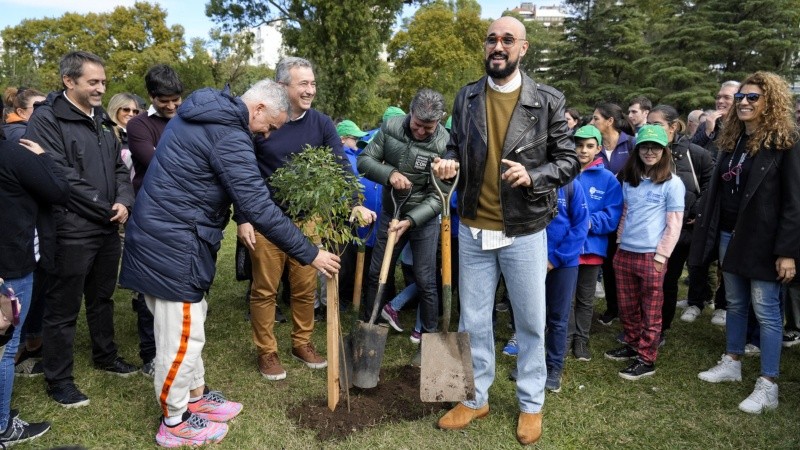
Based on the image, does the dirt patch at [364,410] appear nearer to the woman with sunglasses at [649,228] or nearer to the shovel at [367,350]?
the shovel at [367,350]

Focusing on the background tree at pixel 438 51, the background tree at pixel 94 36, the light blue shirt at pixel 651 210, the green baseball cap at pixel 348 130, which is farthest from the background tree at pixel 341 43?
the background tree at pixel 94 36

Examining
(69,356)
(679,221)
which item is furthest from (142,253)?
(679,221)

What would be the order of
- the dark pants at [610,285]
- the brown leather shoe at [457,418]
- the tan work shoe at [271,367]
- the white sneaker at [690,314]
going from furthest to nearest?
the white sneaker at [690,314] → the dark pants at [610,285] → the tan work shoe at [271,367] → the brown leather shoe at [457,418]

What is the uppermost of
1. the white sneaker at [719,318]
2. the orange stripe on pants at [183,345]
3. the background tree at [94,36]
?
the background tree at [94,36]

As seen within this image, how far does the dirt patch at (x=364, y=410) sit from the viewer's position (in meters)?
3.58

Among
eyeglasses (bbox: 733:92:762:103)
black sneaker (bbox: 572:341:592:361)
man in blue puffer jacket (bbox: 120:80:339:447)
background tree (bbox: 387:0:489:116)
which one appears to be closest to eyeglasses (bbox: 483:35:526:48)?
man in blue puffer jacket (bbox: 120:80:339:447)

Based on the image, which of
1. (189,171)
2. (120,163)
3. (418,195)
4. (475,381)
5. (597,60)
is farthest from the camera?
(597,60)

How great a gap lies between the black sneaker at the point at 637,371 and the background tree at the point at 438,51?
106 ft

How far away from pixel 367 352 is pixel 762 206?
9.78 ft

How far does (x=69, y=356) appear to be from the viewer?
155 inches

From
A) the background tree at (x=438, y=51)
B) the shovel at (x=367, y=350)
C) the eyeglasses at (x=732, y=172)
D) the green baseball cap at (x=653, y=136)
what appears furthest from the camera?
the background tree at (x=438, y=51)

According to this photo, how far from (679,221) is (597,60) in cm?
3028

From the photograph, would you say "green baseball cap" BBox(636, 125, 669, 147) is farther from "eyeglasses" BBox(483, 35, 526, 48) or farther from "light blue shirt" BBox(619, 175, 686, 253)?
"eyeglasses" BBox(483, 35, 526, 48)

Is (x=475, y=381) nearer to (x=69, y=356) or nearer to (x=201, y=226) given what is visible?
(x=201, y=226)
